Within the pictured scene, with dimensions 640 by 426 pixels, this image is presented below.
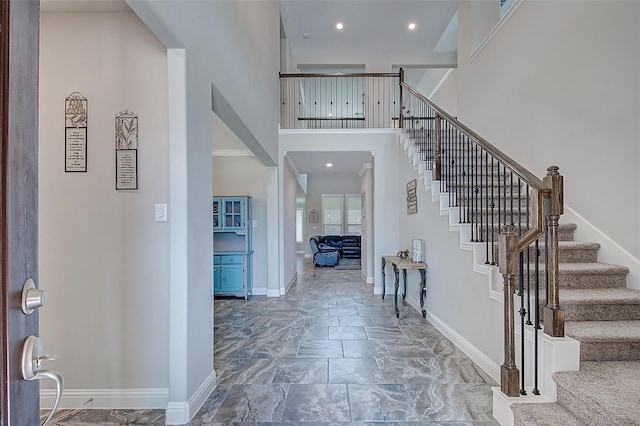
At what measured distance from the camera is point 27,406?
2.02 ft

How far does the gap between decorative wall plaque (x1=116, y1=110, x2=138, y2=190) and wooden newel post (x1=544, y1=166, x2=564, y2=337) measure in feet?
8.67

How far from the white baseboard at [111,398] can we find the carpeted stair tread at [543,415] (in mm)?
2170

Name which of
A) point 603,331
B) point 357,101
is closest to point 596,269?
point 603,331

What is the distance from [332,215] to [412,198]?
28.7ft

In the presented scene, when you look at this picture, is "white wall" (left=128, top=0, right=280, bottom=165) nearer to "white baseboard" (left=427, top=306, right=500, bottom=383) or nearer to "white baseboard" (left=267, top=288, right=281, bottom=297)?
"white baseboard" (left=267, top=288, right=281, bottom=297)

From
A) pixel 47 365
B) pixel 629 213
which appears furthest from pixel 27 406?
pixel 629 213

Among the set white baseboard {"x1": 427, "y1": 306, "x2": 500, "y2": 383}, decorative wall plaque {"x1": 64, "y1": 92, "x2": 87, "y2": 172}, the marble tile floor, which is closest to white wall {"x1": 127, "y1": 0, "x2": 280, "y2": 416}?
the marble tile floor

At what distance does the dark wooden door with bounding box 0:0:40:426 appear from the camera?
0.57m

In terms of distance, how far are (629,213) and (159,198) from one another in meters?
3.64

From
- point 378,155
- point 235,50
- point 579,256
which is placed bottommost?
point 579,256

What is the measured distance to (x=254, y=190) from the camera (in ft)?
18.4

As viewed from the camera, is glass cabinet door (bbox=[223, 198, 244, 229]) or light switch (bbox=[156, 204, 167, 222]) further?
glass cabinet door (bbox=[223, 198, 244, 229])

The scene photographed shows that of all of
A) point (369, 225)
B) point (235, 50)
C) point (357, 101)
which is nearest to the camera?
point (235, 50)

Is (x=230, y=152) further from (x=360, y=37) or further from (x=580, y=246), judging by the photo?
(x=580, y=246)
